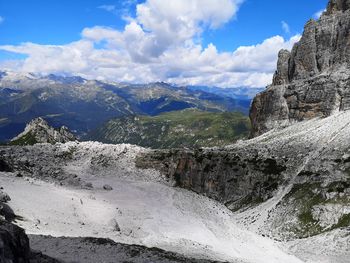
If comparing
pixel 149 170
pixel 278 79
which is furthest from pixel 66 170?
pixel 278 79

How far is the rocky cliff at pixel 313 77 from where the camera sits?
367ft

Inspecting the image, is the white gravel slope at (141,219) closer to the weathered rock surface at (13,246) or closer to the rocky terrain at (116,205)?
the rocky terrain at (116,205)

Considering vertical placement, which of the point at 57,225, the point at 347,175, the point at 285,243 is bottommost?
the point at 285,243

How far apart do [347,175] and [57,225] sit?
48734mm

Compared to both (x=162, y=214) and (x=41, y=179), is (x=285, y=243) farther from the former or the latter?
(x=41, y=179)

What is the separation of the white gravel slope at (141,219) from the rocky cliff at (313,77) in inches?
1979

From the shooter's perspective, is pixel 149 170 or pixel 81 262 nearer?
pixel 81 262

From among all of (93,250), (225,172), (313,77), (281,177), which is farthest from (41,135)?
(93,250)

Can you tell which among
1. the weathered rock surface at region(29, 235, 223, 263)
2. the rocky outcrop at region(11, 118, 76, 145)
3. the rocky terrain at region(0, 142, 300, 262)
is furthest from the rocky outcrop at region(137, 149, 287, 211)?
the rocky outcrop at region(11, 118, 76, 145)

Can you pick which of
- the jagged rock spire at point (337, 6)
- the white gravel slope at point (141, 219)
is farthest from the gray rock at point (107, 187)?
the jagged rock spire at point (337, 6)

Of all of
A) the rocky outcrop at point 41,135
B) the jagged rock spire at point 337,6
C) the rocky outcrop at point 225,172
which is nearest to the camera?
the rocky outcrop at point 225,172

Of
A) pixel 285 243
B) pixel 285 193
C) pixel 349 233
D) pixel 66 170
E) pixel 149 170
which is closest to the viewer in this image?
pixel 349 233

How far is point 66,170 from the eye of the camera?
292 feet

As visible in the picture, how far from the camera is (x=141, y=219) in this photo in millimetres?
63969
